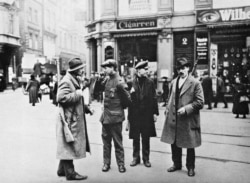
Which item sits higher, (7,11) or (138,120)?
(7,11)

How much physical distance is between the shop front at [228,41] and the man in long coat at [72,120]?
537 inches

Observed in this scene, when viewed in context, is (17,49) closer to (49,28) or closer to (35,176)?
(49,28)

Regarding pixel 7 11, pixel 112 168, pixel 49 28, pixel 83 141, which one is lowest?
pixel 112 168

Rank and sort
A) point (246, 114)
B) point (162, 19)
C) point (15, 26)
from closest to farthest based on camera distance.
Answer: point (246, 114), point (162, 19), point (15, 26)

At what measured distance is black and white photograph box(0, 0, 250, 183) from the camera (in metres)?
5.09

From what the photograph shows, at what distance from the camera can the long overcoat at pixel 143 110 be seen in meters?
5.81

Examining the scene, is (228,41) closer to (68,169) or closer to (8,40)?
(68,169)

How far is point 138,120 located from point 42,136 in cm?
380

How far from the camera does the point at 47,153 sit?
6762 mm

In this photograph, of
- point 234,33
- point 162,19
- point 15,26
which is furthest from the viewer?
A: point 15,26

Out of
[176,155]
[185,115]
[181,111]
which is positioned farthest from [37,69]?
[181,111]

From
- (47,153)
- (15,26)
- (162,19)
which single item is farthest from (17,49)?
(47,153)

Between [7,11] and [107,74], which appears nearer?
[107,74]

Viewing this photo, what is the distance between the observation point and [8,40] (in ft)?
112
